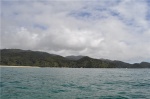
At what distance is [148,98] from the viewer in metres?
28.3

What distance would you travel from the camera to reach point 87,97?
27703 mm

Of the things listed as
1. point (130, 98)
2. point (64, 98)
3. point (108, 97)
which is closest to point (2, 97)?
point (64, 98)

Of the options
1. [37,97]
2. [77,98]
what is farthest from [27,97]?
[77,98]

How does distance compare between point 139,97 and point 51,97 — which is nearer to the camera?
point 51,97

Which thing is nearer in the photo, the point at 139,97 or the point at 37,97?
the point at 37,97

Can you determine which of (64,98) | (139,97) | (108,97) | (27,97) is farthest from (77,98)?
(139,97)

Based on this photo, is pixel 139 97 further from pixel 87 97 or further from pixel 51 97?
pixel 51 97

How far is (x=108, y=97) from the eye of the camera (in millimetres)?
28203

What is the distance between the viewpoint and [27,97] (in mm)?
26750

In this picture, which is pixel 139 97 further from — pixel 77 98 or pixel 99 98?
pixel 77 98

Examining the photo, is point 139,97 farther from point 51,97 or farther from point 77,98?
point 51,97

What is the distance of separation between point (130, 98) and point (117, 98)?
163 cm

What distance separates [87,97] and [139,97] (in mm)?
6706

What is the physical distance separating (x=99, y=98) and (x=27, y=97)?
27.6ft
